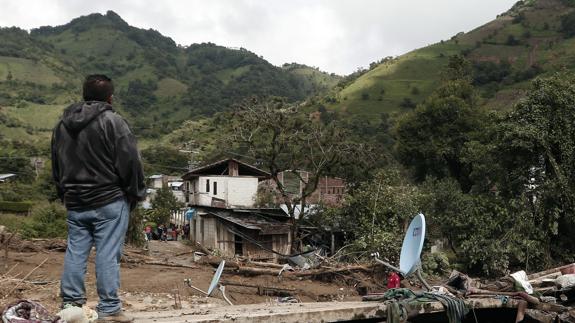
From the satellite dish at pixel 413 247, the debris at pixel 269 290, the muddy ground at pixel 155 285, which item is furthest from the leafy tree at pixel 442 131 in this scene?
the satellite dish at pixel 413 247

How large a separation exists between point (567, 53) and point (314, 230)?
196 feet

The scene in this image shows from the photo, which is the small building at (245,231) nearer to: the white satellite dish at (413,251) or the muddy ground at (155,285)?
the muddy ground at (155,285)

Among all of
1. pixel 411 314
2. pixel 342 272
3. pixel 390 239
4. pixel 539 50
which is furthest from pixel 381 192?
pixel 539 50

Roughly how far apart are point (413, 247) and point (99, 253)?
94.5 inches

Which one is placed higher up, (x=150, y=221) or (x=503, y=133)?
(x=503, y=133)

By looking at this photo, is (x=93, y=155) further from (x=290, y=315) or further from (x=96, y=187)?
(x=290, y=315)

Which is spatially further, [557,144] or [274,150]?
[274,150]

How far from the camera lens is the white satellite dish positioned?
3.97 meters

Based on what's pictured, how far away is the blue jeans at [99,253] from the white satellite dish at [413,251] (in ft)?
6.97

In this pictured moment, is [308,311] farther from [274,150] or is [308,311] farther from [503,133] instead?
[274,150]

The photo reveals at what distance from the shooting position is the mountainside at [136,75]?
102 m

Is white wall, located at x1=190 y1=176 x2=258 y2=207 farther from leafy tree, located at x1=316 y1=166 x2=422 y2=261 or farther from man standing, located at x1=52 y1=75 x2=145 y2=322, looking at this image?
man standing, located at x1=52 y1=75 x2=145 y2=322

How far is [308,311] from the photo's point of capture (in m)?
3.20

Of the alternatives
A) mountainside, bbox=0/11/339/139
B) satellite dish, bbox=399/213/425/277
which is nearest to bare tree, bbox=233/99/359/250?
satellite dish, bbox=399/213/425/277
